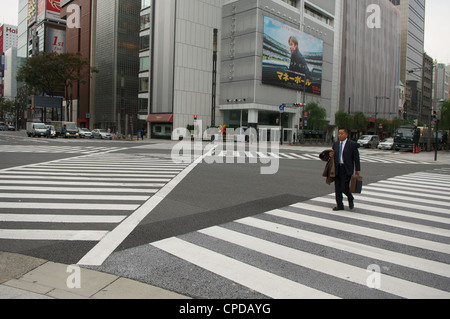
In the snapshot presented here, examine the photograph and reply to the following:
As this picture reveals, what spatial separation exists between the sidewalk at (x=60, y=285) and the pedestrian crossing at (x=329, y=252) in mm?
866

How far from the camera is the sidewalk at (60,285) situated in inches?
136

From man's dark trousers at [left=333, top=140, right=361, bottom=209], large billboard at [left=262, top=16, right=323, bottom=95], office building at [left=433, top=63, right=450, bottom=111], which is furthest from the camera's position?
office building at [left=433, top=63, right=450, bottom=111]

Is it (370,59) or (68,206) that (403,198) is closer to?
(68,206)

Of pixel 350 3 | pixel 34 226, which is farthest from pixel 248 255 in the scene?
pixel 350 3

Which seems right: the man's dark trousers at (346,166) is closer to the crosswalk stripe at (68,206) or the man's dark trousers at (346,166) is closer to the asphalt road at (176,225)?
the asphalt road at (176,225)

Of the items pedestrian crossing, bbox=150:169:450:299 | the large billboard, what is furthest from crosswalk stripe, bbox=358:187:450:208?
the large billboard

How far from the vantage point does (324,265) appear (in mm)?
4441

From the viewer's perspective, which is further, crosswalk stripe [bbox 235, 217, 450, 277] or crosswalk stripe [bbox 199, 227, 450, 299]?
crosswalk stripe [bbox 235, 217, 450, 277]

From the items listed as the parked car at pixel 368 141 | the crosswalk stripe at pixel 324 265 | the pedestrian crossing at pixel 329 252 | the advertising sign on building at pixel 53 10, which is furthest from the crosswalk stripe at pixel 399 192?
the advertising sign on building at pixel 53 10

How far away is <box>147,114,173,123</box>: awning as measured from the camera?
51.5 meters

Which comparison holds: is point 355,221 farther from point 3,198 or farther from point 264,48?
point 264,48

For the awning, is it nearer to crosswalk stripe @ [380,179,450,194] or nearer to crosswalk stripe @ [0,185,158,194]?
crosswalk stripe @ [380,179,450,194]

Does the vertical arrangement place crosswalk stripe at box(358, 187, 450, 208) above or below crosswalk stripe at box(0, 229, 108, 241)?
above

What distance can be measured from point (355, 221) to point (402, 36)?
126 m
